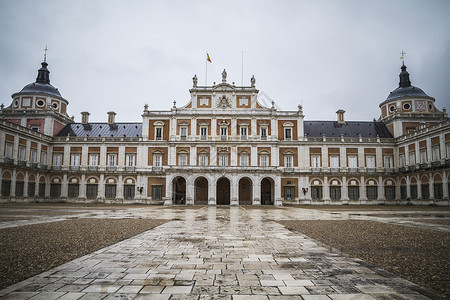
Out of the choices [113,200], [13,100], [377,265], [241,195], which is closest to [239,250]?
[377,265]

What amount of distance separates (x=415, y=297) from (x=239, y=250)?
13.7 ft

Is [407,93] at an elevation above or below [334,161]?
above

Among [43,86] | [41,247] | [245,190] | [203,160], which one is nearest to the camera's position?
[41,247]

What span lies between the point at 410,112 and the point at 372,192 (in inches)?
539

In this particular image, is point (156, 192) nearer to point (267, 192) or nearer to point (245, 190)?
point (245, 190)

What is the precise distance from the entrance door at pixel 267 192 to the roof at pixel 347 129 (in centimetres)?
980

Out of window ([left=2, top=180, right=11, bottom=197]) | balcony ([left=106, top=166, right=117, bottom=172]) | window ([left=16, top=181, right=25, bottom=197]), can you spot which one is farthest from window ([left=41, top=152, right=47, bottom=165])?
balcony ([left=106, top=166, right=117, bottom=172])

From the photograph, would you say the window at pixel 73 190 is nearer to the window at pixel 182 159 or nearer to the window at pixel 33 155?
the window at pixel 33 155

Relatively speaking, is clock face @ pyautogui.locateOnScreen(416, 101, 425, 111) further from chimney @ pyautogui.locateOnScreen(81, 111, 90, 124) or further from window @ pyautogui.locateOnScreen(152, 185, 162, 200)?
chimney @ pyautogui.locateOnScreen(81, 111, 90, 124)

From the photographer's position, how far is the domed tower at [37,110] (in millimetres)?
46219

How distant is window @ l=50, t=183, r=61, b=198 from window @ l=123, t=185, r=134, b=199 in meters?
9.53

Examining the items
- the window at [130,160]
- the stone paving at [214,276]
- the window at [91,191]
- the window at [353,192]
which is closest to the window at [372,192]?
the window at [353,192]

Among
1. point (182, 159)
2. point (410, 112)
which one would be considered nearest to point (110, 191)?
point (182, 159)

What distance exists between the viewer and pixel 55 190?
44.7 meters
